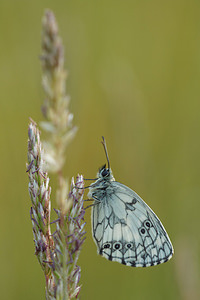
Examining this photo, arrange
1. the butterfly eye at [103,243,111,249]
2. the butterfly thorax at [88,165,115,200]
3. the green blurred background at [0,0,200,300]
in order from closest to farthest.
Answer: the butterfly eye at [103,243,111,249] → the butterfly thorax at [88,165,115,200] → the green blurred background at [0,0,200,300]

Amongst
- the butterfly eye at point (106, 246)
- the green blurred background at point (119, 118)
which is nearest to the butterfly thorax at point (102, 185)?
the butterfly eye at point (106, 246)

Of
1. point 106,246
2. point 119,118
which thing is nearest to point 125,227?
point 106,246

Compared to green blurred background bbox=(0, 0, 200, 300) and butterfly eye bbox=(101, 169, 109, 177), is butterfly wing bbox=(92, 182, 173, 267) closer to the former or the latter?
butterfly eye bbox=(101, 169, 109, 177)

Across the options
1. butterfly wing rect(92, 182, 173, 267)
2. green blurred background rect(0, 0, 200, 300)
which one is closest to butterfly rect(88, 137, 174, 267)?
butterfly wing rect(92, 182, 173, 267)

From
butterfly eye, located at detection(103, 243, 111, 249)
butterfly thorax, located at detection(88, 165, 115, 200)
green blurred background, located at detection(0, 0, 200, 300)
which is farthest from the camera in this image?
green blurred background, located at detection(0, 0, 200, 300)

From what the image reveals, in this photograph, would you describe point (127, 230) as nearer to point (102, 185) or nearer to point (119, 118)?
point (102, 185)

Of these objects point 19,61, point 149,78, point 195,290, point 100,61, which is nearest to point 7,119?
point 19,61

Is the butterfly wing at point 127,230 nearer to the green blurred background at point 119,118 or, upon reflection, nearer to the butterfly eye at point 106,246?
the butterfly eye at point 106,246

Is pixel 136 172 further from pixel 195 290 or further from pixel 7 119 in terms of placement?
pixel 7 119
